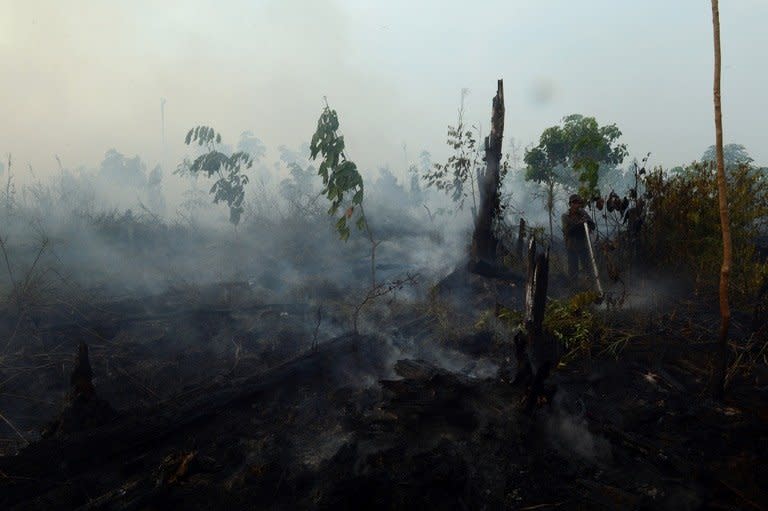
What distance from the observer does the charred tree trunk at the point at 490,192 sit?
8234mm

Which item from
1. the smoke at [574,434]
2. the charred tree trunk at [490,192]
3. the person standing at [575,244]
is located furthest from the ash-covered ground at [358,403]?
the charred tree trunk at [490,192]

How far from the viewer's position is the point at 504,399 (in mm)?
4273

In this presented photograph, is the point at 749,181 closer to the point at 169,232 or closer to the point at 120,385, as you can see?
the point at 120,385

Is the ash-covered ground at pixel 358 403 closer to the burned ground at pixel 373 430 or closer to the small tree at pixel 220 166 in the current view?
the burned ground at pixel 373 430

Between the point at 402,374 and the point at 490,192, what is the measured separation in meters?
4.82

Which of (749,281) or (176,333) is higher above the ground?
(749,281)

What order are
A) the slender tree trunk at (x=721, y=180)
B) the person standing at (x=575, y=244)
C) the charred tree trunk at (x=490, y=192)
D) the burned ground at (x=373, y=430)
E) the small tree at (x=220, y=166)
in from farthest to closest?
the small tree at (x=220, y=166), the person standing at (x=575, y=244), the charred tree trunk at (x=490, y=192), the slender tree trunk at (x=721, y=180), the burned ground at (x=373, y=430)

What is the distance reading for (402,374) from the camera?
507 centimetres

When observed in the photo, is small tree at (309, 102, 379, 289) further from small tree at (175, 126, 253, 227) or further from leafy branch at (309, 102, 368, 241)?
small tree at (175, 126, 253, 227)

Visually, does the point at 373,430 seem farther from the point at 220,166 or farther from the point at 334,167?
the point at 220,166

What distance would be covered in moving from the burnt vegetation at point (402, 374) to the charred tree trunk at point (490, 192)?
0.05 meters

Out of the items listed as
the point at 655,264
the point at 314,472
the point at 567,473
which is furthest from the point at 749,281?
the point at 314,472

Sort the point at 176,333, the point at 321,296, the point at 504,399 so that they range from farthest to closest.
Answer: the point at 321,296, the point at 176,333, the point at 504,399

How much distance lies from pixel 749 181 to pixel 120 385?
397 inches
